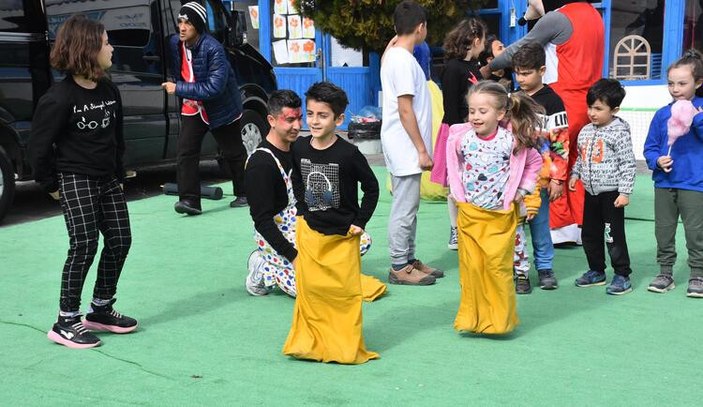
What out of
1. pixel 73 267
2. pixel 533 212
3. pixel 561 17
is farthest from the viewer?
pixel 561 17

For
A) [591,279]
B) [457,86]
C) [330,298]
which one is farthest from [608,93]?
[330,298]

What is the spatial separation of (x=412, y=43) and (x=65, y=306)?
8.40 ft

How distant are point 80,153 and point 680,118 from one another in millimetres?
3367

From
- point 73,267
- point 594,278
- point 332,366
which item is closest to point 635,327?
point 594,278

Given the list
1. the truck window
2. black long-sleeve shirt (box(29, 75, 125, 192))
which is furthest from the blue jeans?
the truck window

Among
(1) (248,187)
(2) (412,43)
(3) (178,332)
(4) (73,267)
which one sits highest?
(2) (412,43)

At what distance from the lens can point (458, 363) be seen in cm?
452

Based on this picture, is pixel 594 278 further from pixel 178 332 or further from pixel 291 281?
pixel 178 332

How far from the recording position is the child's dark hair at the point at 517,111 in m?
4.87

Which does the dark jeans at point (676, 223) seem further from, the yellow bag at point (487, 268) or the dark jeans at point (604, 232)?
the yellow bag at point (487, 268)

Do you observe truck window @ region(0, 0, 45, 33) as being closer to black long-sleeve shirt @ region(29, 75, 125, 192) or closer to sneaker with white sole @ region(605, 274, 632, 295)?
black long-sleeve shirt @ region(29, 75, 125, 192)

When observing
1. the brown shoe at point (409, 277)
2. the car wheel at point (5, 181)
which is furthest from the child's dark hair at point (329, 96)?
the car wheel at point (5, 181)

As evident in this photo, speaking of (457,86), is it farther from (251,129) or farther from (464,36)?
(251,129)

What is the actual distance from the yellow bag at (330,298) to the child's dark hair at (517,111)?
1045 mm
